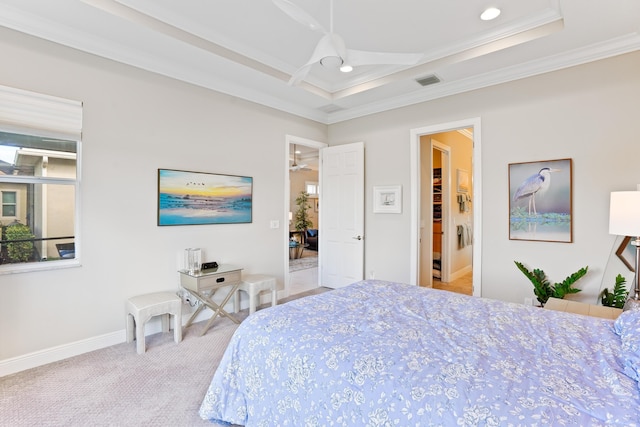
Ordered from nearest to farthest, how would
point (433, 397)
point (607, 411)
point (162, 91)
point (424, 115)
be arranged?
1. point (607, 411)
2. point (433, 397)
3. point (162, 91)
4. point (424, 115)

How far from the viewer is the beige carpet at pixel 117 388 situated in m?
1.97

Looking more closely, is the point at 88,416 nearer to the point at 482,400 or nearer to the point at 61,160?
the point at 61,160

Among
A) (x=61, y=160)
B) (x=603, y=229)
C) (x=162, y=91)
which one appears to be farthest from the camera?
(x=162, y=91)

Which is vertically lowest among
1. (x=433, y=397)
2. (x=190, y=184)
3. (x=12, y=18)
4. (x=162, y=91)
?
(x=433, y=397)

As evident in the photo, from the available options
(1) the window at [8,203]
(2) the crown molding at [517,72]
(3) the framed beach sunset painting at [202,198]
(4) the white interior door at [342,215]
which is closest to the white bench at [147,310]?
(3) the framed beach sunset painting at [202,198]

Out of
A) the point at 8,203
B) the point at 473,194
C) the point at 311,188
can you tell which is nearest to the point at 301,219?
the point at 311,188

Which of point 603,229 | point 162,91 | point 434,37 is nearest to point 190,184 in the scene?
point 162,91

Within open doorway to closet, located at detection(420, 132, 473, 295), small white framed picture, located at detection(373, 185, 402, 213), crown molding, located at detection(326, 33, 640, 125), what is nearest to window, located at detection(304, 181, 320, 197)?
A: open doorway to closet, located at detection(420, 132, 473, 295)

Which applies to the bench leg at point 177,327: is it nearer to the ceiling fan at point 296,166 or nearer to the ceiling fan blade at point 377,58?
the ceiling fan blade at point 377,58

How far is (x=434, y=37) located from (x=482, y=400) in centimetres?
314

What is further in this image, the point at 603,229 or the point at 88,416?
the point at 603,229

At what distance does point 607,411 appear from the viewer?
1011 millimetres

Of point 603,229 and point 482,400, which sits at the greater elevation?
point 603,229

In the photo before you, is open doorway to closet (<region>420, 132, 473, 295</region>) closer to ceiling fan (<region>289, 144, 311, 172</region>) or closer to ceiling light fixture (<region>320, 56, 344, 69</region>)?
ceiling light fixture (<region>320, 56, 344, 69</region>)
